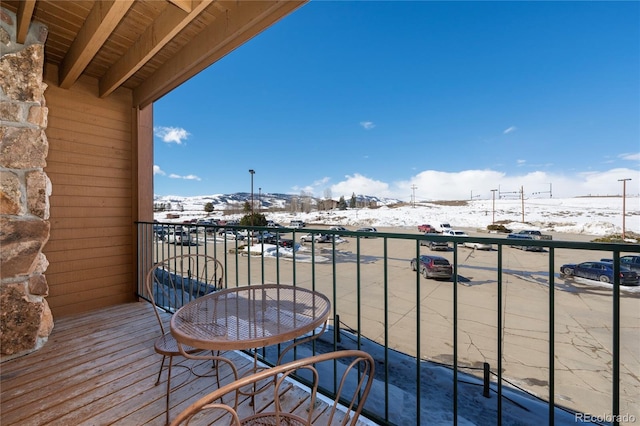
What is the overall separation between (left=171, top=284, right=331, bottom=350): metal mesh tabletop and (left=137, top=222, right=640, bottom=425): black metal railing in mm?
160

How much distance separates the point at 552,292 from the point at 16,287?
328 cm

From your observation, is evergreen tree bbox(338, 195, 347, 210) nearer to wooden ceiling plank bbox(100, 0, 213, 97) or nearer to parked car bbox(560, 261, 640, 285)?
parked car bbox(560, 261, 640, 285)

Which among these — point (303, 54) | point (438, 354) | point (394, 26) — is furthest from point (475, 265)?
point (303, 54)

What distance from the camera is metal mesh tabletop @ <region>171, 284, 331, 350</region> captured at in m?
1.03

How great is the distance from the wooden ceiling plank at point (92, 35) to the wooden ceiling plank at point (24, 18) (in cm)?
29

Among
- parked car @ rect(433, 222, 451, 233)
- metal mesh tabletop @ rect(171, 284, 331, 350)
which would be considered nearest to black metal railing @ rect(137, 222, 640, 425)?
metal mesh tabletop @ rect(171, 284, 331, 350)

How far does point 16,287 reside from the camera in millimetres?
1928

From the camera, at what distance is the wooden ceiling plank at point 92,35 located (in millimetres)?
1707

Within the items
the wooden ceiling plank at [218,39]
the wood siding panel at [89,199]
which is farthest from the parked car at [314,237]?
the wood siding panel at [89,199]

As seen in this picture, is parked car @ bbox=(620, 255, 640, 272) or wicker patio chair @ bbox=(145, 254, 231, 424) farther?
wicker patio chair @ bbox=(145, 254, 231, 424)

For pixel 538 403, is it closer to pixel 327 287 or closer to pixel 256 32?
pixel 256 32

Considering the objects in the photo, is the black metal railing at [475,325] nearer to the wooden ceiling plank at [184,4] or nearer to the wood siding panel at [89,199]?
the wood siding panel at [89,199]

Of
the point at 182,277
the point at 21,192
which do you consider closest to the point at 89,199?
the point at 21,192

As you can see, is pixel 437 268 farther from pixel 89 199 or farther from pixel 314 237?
pixel 89 199
